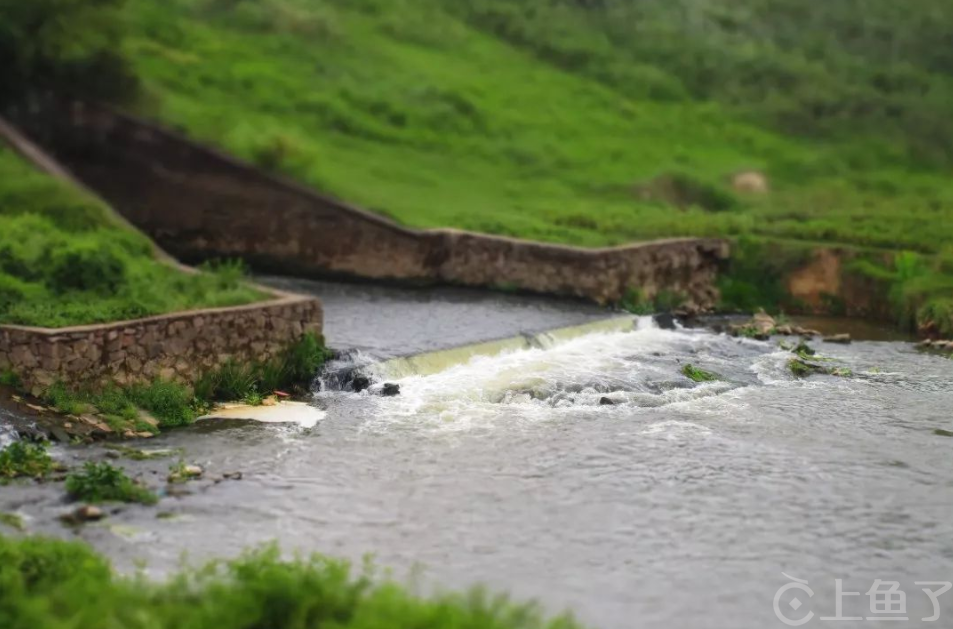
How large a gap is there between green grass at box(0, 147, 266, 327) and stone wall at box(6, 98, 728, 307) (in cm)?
447

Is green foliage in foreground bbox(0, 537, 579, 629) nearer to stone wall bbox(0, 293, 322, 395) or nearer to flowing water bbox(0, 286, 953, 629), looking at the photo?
flowing water bbox(0, 286, 953, 629)

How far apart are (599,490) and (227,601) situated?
5.34 m

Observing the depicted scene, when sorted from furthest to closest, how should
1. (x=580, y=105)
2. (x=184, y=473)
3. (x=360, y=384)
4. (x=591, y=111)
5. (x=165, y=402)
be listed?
1. (x=580, y=105)
2. (x=591, y=111)
3. (x=360, y=384)
4. (x=165, y=402)
5. (x=184, y=473)

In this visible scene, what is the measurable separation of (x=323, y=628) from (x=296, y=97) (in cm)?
2372

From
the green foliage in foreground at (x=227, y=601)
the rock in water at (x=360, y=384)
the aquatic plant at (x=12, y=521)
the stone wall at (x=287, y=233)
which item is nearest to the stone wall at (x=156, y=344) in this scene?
the rock in water at (x=360, y=384)

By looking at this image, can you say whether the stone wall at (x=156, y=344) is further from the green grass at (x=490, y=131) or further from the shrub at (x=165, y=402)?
the green grass at (x=490, y=131)

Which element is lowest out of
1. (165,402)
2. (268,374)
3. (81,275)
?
(165,402)

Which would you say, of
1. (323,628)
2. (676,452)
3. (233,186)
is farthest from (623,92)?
(323,628)

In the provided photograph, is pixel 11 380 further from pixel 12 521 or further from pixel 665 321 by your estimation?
pixel 665 321

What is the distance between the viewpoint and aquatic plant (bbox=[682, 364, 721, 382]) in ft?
61.6

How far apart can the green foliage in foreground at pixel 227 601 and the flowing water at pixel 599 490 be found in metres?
1.27

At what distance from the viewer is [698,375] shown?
61.8 feet

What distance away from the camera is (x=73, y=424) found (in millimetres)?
14812

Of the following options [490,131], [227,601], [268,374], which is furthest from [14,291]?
[490,131]
